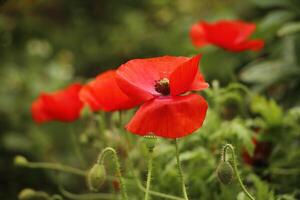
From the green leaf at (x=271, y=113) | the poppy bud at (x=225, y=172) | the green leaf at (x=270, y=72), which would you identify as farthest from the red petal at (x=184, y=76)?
the green leaf at (x=270, y=72)

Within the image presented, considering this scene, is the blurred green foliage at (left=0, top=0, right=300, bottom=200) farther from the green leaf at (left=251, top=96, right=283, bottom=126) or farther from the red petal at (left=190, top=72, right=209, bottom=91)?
the red petal at (left=190, top=72, right=209, bottom=91)

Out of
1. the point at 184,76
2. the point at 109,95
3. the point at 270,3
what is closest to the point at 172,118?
the point at 184,76

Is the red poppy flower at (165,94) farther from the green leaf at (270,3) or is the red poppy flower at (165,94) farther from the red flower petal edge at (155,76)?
the green leaf at (270,3)

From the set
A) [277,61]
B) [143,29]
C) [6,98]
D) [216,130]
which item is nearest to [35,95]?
[6,98]

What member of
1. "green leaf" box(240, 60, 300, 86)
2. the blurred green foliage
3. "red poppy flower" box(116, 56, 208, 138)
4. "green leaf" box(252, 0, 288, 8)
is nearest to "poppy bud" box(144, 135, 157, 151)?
A: "red poppy flower" box(116, 56, 208, 138)

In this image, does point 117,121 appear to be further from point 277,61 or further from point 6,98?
point 6,98

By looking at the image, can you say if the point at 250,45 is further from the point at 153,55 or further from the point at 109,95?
the point at 153,55
